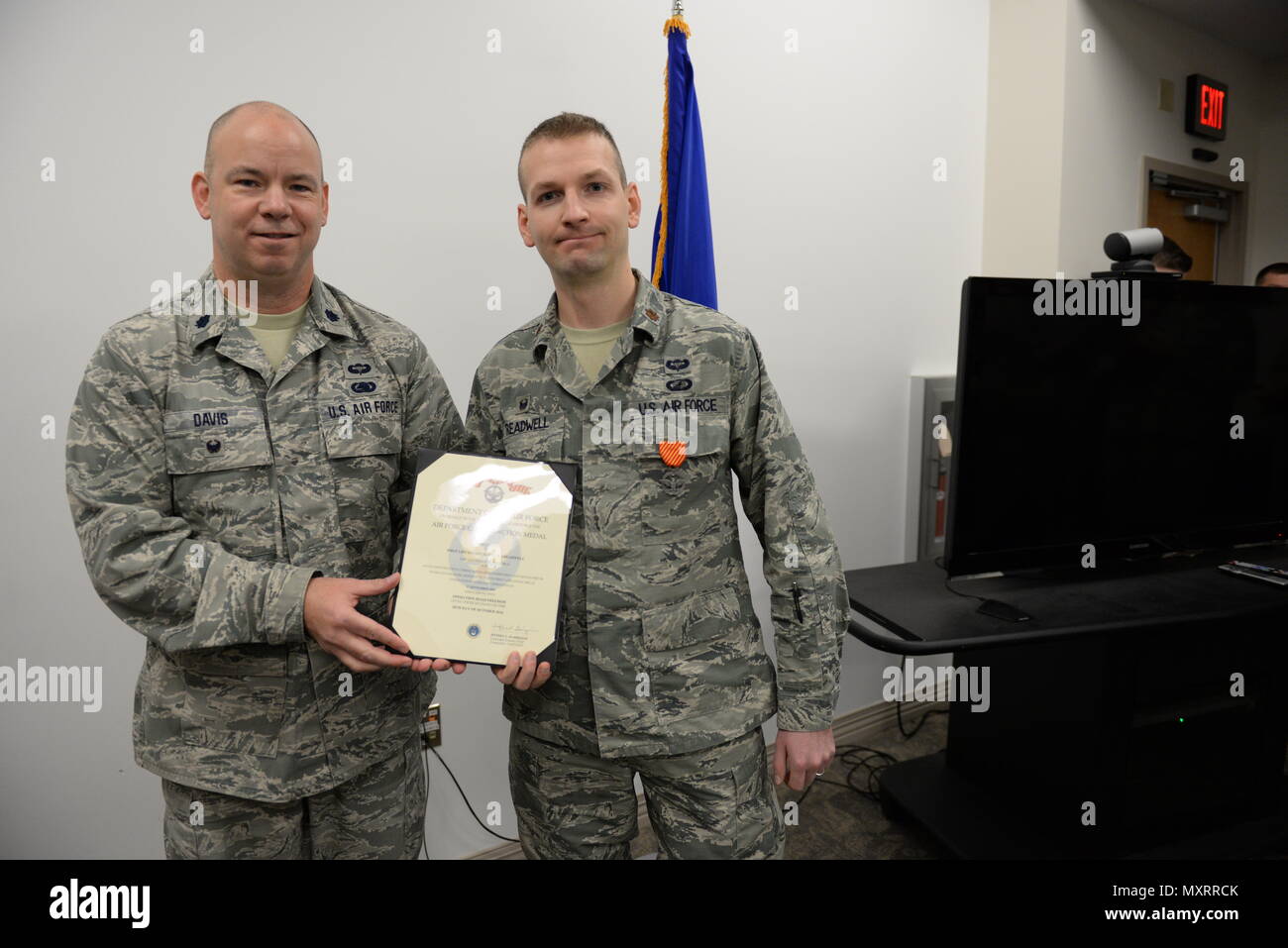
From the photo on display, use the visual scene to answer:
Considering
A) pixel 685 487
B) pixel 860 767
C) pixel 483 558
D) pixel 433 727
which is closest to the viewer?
pixel 483 558

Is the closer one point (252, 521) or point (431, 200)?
point (252, 521)

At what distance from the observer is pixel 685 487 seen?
1301 mm

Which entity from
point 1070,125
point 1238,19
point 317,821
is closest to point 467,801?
point 317,821

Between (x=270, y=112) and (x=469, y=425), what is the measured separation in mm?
583

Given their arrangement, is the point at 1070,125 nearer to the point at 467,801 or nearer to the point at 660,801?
the point at 660,801

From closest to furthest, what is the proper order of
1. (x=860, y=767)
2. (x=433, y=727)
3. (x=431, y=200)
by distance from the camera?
1. (x=431, y=200)
2. (x=433, y=727)
3. (x=860, y=767)

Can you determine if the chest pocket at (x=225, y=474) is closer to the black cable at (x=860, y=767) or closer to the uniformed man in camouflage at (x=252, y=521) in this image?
the uniformed man in camouflage at (x=252, y=521)

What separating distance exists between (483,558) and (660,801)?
0.54m

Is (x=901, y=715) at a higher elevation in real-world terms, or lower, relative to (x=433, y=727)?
lower

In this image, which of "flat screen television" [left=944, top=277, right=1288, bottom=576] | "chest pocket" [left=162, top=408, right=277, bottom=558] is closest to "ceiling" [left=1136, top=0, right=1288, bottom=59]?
"flat screen television" [left=944, top=277, right=1288, bottom=576]

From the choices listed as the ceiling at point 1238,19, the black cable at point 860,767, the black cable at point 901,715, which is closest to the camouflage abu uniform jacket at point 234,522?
the black cable at point 860,767

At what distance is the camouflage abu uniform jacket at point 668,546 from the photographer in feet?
4.15

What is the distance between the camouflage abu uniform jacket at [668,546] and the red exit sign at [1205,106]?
3.52 m

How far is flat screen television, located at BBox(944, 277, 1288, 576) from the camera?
182 cm
